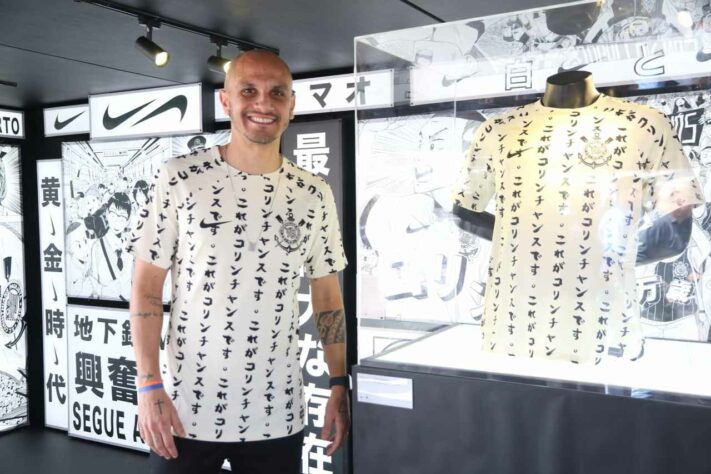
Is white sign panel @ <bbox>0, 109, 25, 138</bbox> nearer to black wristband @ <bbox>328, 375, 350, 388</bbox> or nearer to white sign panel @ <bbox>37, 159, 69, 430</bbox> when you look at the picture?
white sign panel @ <bbox>37, 159, 69, 430</bbox>

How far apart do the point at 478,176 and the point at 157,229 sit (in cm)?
70

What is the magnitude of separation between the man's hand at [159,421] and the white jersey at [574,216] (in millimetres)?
677

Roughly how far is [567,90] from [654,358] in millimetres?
551

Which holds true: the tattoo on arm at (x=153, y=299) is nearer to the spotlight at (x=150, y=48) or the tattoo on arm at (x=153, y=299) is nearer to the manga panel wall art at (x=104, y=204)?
the spotlight at (x=150, y=48)

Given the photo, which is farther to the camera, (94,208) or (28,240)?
(28,240)

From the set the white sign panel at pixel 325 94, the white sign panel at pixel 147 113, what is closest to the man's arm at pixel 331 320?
the white sign panel at pixel 325 94

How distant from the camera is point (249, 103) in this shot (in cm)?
146

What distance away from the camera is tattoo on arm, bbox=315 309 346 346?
1633 millimetres

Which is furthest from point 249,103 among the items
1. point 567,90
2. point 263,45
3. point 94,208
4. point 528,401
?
point 94,208

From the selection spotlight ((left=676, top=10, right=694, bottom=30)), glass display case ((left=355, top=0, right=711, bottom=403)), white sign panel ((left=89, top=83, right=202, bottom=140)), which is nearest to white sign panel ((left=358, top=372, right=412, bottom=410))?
glass display case ((left=355, top=0, right=711, bottom=403))

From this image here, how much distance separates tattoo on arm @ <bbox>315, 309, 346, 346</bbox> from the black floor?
113 inches

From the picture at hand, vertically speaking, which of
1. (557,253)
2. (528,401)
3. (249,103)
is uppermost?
(249,103)

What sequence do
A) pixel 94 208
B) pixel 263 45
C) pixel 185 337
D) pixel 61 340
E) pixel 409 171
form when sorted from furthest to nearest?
pixel 61 340
pixel 94 208
pixel 263 45
pixel 409 171
pixel 185 337

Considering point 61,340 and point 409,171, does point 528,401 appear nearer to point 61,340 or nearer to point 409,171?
point 409,171
